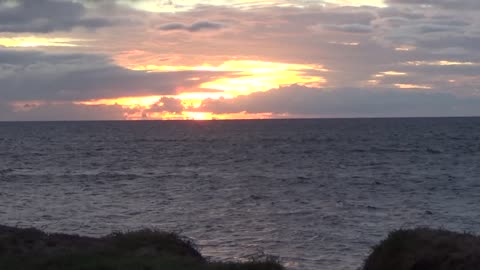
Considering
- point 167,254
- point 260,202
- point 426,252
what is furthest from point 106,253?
point 260,202

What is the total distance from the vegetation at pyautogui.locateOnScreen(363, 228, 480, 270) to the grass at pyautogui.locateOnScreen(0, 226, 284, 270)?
9.76 ft

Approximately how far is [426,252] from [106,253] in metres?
8.40

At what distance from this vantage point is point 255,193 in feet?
164

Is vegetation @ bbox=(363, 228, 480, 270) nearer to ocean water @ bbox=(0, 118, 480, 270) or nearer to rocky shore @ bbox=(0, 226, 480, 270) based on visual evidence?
rocky shore @ bbox=(0, 226, 480, 270)

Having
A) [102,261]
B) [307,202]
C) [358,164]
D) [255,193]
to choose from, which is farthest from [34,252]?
[358,164]

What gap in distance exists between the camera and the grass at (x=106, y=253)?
1764 centimetres

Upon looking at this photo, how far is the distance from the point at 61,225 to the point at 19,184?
2408 centimetres

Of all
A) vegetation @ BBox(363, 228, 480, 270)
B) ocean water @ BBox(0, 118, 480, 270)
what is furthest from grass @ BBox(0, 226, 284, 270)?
ocean water @ BBox(0, 118, 480, 270)

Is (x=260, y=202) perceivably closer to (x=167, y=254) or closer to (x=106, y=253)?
(x=167, y=254)

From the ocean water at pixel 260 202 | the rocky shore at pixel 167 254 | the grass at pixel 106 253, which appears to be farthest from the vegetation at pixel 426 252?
the ocean water at pixel 260 202

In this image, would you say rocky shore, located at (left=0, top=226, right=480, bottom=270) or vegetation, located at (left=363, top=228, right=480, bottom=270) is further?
rocky shore, located at (left=0, top=226, right=480, bottom=270)

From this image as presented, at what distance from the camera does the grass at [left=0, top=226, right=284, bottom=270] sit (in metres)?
17.6

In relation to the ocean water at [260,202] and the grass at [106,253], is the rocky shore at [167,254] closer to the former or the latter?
the grass at [106,253]

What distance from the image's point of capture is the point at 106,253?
19.1m
